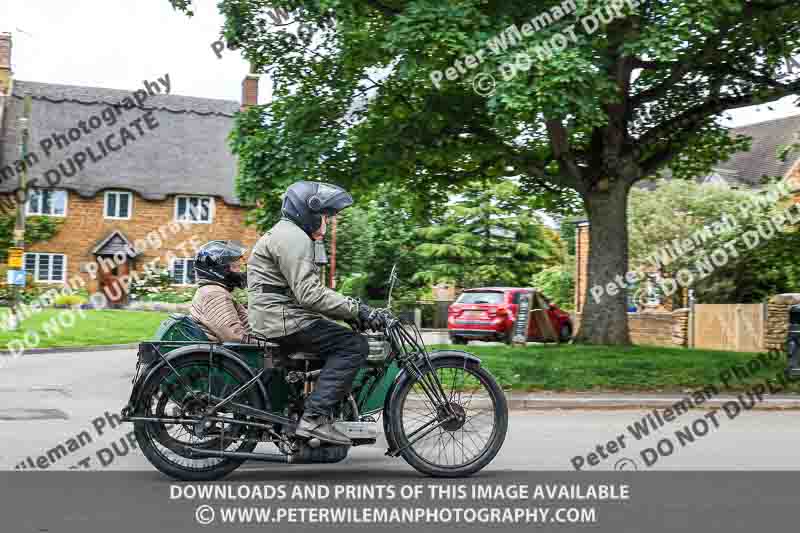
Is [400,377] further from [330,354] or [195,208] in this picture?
[195,208]

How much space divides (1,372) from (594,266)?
1049 centimetres

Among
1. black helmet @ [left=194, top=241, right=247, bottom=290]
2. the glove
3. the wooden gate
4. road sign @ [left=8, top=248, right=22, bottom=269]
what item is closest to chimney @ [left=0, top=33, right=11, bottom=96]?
road sign @ [left=8, top=248, right=22, bottom=269]

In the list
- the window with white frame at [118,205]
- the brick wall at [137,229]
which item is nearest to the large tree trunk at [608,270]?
the brick wall at [137,229]

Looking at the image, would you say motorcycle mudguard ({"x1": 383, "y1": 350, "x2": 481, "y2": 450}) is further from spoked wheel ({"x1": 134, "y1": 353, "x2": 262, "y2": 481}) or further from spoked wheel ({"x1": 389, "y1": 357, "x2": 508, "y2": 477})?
spoked wheel ({"x1": 134, "y1": 353, "x2": 262, "y2": 481})

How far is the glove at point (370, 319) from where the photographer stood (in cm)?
636

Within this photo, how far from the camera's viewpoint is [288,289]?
636 centimetres

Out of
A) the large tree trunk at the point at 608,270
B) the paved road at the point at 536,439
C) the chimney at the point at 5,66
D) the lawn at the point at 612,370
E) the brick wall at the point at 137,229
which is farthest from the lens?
the chimney at the point at 5,66

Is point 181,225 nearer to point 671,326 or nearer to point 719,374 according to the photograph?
point 671,326

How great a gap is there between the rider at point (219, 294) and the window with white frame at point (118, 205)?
1757 inches

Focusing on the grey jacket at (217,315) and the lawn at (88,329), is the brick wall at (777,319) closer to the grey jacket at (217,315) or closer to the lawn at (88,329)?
the lawn at (88,329)

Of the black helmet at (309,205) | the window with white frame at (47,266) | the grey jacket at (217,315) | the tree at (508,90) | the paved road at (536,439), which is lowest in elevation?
the paved road at (536,439)

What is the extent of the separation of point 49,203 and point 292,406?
45763mm

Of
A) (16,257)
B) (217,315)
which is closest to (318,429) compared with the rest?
(217,315)

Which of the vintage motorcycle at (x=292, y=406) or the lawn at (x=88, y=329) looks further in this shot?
the lawn at (x=88, y=329)
